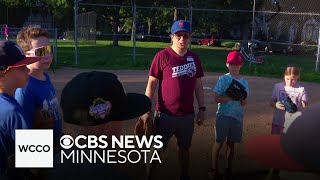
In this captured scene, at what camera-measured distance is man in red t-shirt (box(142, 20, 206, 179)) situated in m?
4.55

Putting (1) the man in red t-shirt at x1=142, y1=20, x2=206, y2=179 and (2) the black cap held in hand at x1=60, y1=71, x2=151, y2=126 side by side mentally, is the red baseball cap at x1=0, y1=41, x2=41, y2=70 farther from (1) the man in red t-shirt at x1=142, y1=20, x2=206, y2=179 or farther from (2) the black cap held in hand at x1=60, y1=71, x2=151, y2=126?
(1) the man in red t-shirt at x1=142, y1=20, x2=206, y2=179

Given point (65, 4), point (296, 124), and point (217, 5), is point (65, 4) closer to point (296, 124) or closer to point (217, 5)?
point (217, 5)

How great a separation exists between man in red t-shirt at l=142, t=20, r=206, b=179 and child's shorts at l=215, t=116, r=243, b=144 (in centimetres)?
37

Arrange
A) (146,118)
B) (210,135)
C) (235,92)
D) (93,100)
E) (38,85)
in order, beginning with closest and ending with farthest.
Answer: (93,100)
(38,85)
(146,118)
(235,92)
(210,135)

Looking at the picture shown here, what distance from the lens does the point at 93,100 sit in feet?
5.29

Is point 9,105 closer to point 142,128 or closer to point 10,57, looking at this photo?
point 10,57

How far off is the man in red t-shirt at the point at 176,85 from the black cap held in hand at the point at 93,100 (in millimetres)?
2777

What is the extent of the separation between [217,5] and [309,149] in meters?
38.8

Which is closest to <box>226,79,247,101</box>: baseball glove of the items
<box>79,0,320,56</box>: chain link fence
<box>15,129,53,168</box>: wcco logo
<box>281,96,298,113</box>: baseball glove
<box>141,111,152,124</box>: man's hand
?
<box>281,96,298,113</box>: baseball glove

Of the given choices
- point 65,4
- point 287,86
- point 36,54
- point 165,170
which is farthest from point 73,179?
point 65,4

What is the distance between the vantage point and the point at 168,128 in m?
4.63

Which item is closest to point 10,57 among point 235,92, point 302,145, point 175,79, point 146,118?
point 302,145

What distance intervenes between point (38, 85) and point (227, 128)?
2.45 meters

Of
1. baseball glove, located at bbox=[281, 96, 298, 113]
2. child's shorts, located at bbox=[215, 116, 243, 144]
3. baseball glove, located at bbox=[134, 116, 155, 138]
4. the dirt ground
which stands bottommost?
the dirt ground
